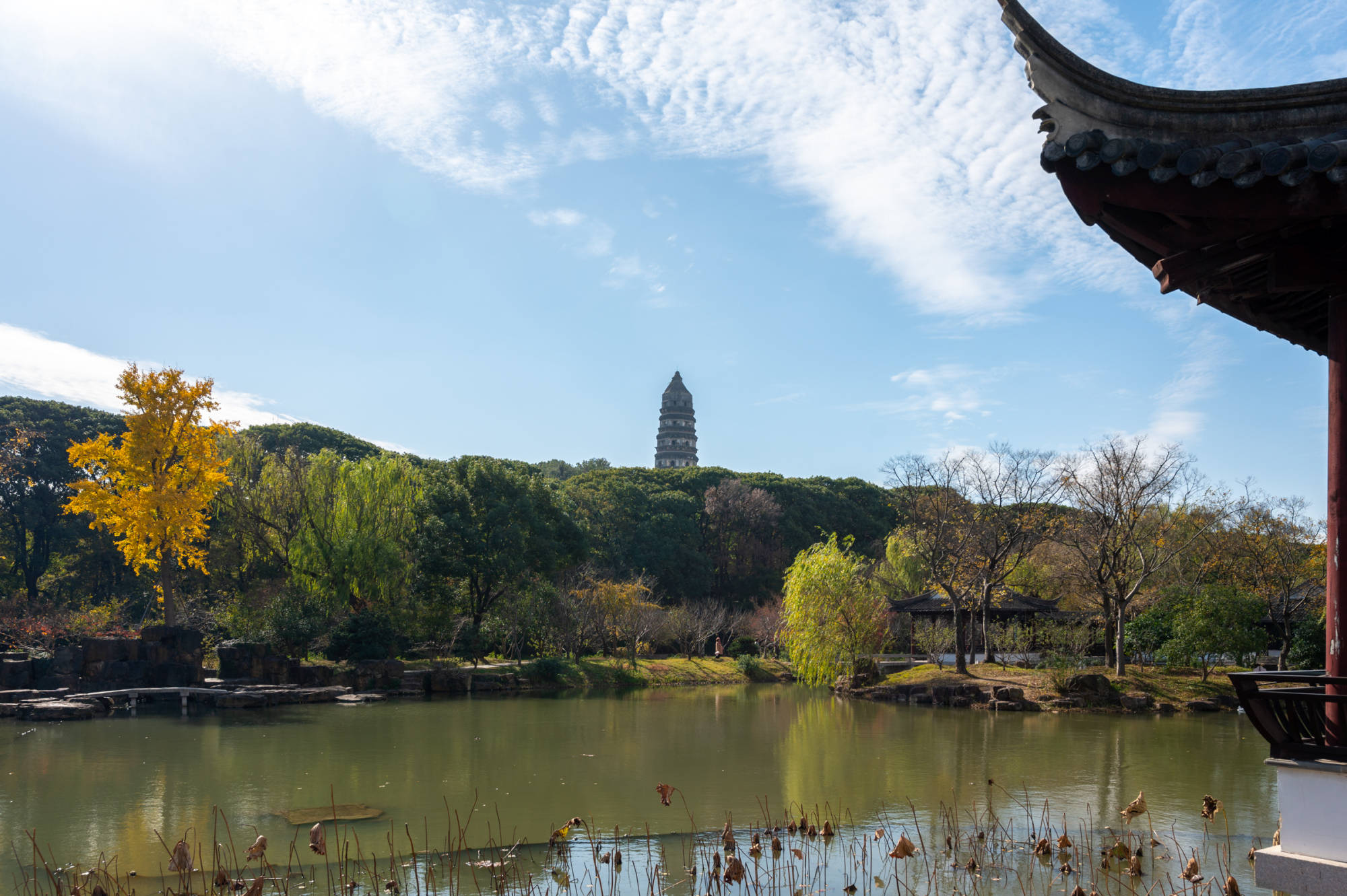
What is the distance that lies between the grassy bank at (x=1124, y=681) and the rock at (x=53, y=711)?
14864mm

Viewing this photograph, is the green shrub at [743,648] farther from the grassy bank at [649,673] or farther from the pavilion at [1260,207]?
the pavilion at [1260,207]

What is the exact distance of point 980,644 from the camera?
24828mm

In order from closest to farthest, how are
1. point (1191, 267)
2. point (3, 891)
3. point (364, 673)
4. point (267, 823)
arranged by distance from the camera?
1. point (1191, 267)
2. point (3, 891)
3. point (267, 823)
4. point (364, 673)

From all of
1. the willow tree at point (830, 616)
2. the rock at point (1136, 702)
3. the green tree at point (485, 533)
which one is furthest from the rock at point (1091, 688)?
the green tree at point (485, 533)

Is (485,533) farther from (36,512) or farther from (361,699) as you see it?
(36,512)

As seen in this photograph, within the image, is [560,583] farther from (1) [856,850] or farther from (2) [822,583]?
(1) [856,850]

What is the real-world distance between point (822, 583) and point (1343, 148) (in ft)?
59.1

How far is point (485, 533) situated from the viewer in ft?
76.3

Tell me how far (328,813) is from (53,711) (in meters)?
9.66

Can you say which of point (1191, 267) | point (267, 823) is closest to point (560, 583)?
point (267, 823)

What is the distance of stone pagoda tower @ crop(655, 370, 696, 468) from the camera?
73.5m

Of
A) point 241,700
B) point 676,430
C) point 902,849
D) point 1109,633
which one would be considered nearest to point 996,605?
point 1109,633

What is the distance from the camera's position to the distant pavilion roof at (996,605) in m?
23.1

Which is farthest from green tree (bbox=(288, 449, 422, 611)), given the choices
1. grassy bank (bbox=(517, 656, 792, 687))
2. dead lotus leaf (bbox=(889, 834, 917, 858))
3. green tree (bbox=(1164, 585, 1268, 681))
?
dead lotus leaf (bbox=(889, 834, 917, 858))
